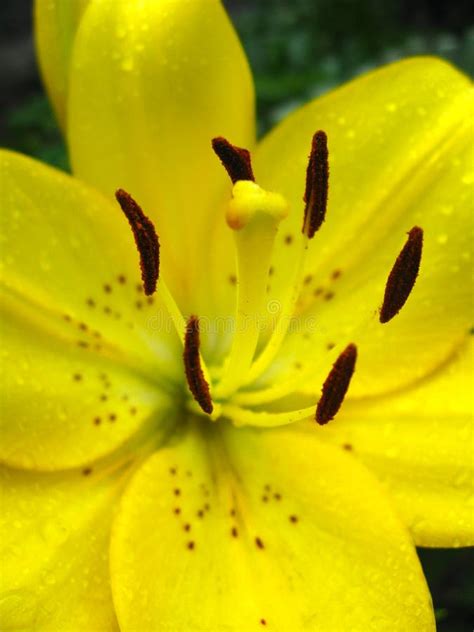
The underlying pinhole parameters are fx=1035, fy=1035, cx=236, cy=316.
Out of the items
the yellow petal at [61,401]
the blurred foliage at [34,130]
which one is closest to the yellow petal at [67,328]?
the yellow petal at [61,401]

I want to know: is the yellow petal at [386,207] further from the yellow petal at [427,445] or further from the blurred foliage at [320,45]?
the blurred foliage at [320,45]

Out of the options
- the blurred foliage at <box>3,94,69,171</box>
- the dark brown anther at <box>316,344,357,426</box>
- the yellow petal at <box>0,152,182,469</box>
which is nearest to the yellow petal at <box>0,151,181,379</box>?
the yellow petal at <box>0,152,182,469</box>

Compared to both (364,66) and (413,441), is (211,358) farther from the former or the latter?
(364,66)

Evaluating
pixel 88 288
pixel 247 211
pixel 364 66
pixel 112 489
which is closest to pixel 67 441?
pixel 112 489

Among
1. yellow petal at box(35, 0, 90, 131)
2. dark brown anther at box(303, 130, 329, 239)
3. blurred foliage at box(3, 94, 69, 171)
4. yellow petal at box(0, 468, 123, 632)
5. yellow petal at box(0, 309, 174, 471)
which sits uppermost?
yellow petal at box(35, 0, 90, 131)

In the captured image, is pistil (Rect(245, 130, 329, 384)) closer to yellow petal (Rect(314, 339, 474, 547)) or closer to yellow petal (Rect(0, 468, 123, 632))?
yellow petal (Rect(314, 339, 474, 547))

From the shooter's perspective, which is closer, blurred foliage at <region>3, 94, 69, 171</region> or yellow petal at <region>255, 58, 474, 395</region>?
yellow petal at <region>255, 58, 474, 395</region>
